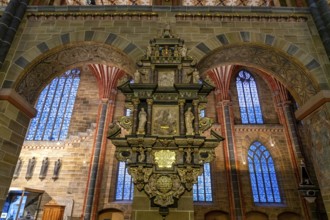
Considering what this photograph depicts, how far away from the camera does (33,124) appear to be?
43.1 feet

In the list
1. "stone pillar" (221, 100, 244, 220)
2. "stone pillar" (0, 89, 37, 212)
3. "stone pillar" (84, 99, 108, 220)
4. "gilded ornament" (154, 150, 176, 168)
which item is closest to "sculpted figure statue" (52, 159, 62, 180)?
"stone pillar" (84, 99, 108, 220)

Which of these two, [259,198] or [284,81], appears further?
[259,198]

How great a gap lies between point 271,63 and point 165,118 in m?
3.82

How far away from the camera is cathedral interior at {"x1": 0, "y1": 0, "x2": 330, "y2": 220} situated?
411cm

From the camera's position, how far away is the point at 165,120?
4305 mm

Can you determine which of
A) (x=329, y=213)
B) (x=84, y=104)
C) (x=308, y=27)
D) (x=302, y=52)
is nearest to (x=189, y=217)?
(x=329, y=213)

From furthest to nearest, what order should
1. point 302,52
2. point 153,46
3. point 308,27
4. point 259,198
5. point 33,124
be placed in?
point 33,124
point 259,198
point 308,27
point 302,52
point 153,46

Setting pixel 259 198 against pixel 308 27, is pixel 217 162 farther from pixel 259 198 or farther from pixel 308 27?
pixel 308 27

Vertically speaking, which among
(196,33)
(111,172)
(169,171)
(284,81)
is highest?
(196,33)

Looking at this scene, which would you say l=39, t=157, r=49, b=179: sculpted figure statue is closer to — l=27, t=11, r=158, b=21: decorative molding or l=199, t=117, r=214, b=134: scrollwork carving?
l=27, t=11, r=158, b=21: decorative molding

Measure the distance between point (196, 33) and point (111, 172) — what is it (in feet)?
28.5

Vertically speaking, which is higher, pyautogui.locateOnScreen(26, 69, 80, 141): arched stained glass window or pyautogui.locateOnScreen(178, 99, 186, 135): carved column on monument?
pyautogui.locateOnScreen(26, 69, 80, 141): arched stained glass window

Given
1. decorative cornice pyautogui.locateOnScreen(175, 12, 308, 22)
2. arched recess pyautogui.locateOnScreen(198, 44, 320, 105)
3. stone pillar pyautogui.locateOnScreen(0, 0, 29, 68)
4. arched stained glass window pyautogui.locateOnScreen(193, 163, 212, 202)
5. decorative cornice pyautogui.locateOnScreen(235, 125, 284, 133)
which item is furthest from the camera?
decorative cornice pyautogui.locateOnScreen(235, 125, 284, 133)

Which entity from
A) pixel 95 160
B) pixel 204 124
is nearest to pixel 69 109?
pixel 95 160
